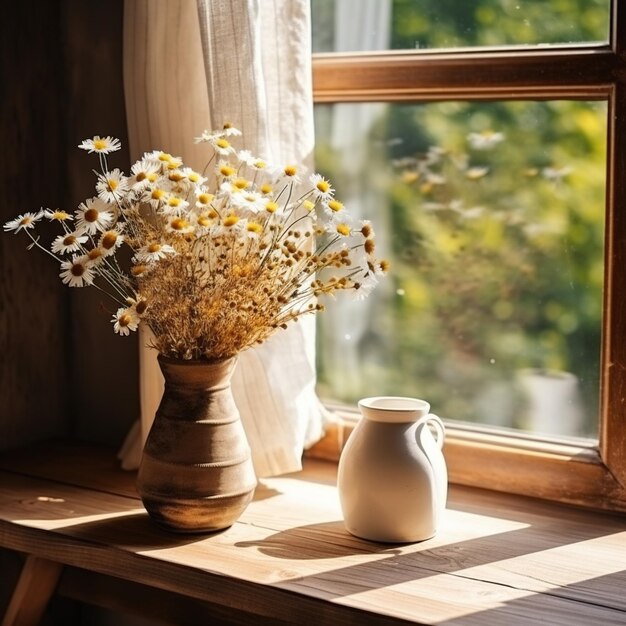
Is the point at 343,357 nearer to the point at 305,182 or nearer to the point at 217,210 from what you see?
the point at 305,182

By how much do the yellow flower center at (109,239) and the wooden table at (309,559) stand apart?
0.41 metres

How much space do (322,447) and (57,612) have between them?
1.93 ft

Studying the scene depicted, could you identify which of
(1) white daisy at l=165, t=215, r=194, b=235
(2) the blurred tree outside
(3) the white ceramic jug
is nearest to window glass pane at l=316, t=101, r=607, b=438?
(2) the blurred tree outside

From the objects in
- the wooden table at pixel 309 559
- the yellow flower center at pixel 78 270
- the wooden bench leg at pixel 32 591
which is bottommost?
the wooden bench leg at pixel 32 591

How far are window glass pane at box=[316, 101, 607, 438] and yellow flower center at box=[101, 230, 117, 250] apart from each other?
0.60 meters

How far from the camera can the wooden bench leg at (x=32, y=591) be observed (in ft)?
4.67

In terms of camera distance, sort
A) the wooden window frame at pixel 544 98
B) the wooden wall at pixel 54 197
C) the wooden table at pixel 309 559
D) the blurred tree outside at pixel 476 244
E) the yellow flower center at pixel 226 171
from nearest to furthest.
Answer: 1. the wooden table at pixel 309 559
2. the yellow flower center at pixel 226 171
3. the wooden window frame at pixel 544 98
4. the blurred tree outside at pixel 476 244
5. the wooden wall at pixel 54 197

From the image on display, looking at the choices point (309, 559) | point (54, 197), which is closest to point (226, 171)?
point (309, 559)

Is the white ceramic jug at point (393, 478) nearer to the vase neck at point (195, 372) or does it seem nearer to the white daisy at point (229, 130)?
the vase neck at point (195, 372)

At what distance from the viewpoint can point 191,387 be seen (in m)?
1.24

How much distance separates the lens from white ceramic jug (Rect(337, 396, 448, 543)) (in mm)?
1230

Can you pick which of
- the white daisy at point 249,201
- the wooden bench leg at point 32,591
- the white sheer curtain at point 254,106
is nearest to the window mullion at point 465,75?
the white sheer curtain at point 254,106

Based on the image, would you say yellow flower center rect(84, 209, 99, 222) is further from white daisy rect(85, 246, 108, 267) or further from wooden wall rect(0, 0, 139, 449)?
wooden wall rect(0, 0, 139, 449)

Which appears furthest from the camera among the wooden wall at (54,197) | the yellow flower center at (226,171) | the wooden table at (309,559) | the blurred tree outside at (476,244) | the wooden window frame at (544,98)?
the wooden wall at (54,197)
